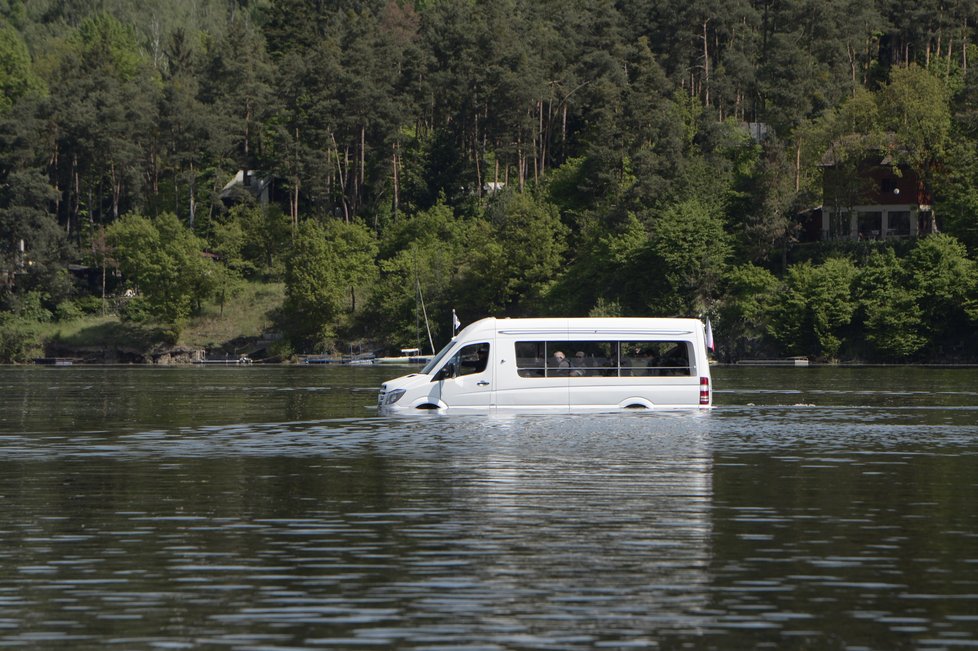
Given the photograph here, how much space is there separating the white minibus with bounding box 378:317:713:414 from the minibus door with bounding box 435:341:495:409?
26 millimetres

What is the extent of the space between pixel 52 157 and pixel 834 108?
234 ft

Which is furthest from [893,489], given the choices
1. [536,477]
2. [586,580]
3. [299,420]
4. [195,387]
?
[195,387]

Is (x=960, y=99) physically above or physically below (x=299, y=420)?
above

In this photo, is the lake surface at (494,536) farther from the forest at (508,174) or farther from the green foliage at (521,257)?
the green foliage at (521,257)

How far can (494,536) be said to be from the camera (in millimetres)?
18578

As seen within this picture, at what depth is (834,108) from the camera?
124000 millimetres

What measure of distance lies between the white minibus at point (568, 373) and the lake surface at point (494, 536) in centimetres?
110

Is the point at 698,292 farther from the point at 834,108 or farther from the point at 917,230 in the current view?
the point at 834,108

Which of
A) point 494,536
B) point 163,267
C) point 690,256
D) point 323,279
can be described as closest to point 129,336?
point 163,267

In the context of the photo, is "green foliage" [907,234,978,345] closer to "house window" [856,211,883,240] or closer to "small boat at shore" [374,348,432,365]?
"house window" [856,211,883,240]

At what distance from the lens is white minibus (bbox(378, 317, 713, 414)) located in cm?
3884

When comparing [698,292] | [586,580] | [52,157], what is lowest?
[586,580]

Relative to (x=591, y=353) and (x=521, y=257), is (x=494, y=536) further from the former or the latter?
(x=521, y=257)

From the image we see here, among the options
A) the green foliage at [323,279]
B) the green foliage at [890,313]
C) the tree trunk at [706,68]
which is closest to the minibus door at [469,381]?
the green foliage at [890,313]
